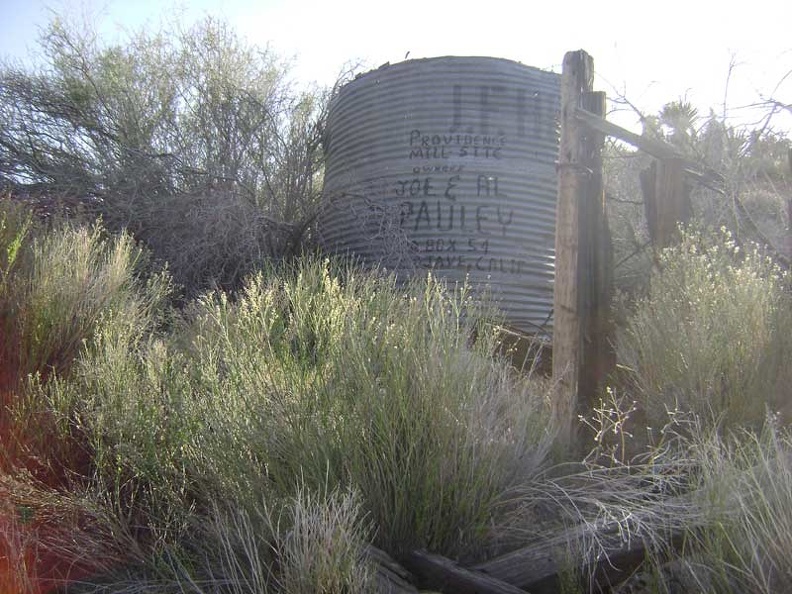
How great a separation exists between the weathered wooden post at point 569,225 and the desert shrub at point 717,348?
1.46 ft

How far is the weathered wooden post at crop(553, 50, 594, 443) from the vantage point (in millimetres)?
4684

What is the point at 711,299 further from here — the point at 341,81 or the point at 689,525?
the point at 341,81

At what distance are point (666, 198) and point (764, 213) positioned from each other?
8.28 meters

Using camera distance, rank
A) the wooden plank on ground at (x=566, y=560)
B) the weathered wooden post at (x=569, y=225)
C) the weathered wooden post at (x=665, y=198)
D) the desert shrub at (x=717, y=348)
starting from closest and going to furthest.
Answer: the wooden plank on ground at (x=566, y=560), the desert shrub at (x=717, y=348), the weathered wooden post at (x=569, y=225), the weathered wooden post at (x=665, y=198)

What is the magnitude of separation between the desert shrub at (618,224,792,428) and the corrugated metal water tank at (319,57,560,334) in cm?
276

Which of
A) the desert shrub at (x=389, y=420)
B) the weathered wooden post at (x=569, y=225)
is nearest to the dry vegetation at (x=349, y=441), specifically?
the desert shrub at (x=389, y=420)

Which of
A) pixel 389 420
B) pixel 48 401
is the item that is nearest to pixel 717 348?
pixel 389 420

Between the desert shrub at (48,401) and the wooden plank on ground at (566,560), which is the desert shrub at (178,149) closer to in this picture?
the desert shrub at (48,401)

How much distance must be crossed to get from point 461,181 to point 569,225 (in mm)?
3134

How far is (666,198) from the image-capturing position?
5.32 m

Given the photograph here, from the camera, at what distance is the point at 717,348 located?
4234 millimetres

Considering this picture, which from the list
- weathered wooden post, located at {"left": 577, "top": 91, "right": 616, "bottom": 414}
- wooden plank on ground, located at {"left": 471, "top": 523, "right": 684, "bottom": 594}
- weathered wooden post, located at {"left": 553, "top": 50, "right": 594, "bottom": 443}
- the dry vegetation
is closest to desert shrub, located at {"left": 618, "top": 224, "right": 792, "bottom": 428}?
the dry vegetation

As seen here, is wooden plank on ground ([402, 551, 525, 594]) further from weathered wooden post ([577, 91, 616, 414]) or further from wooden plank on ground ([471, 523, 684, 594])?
weathered wooden post ([577, 91, 616, 414])

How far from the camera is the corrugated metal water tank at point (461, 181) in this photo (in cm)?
764
